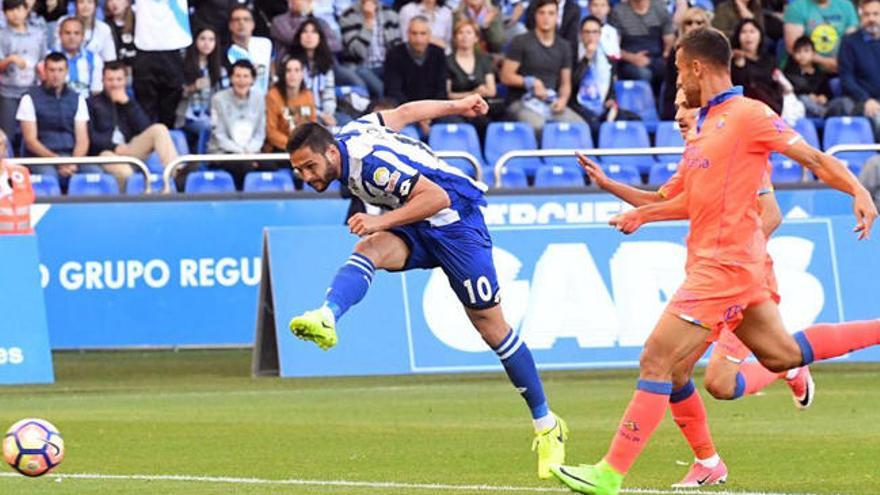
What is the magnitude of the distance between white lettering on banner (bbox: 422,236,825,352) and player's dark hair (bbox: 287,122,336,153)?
25.1 ft

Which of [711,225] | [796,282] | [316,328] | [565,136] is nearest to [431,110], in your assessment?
[316,328]

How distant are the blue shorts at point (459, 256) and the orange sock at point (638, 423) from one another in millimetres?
2402

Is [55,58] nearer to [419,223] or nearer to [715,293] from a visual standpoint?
[419,223]

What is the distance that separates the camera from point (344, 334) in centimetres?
1848

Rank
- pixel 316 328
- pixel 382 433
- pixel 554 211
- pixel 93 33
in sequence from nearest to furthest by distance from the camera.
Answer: pixel 316 328 < pixel 382 433 < pixel 554 211 < pixel 93 33

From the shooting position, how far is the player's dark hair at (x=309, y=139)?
1084 cm

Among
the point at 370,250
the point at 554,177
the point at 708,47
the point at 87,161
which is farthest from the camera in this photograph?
the point at 554,177

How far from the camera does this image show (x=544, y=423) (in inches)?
432

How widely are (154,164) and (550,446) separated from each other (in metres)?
12.0

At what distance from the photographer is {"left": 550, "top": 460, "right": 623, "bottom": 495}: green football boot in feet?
28.9

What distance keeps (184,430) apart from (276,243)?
5196 mm

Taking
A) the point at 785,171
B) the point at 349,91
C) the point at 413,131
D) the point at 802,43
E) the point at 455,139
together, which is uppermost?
the point at 802,43

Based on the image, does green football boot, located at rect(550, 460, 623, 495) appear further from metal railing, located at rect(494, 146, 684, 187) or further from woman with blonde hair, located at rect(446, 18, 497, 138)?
woman with blonde hair, located at rect(446, 18, 497, 138)

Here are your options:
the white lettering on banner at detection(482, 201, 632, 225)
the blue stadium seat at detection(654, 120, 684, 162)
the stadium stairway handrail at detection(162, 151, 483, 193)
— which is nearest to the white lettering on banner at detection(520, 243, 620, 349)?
the white lettering on banner at detection(482, 201, 632, 225)
